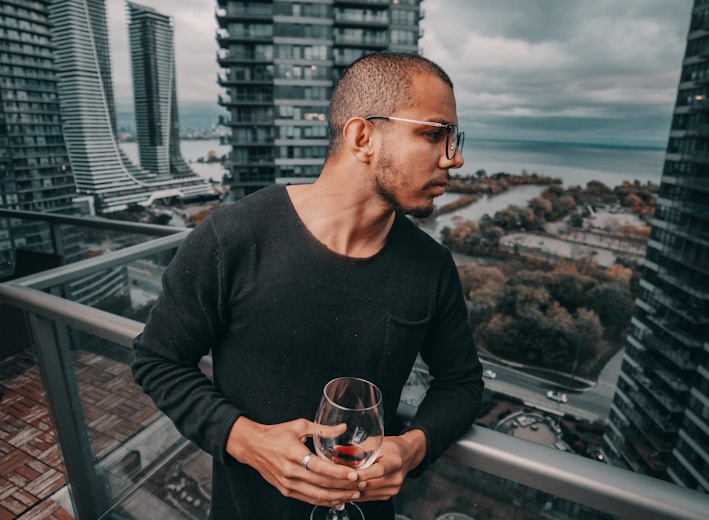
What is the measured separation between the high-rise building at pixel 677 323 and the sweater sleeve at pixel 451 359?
1795cm

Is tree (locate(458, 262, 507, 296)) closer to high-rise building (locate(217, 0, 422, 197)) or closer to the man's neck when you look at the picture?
high-rise building (locate(217, 0, 422, 197))

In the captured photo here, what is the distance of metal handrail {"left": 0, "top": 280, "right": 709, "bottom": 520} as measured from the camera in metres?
0.57

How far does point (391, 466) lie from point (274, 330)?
1.12 feet

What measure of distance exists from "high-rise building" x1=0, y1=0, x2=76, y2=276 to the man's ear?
22.2 feet

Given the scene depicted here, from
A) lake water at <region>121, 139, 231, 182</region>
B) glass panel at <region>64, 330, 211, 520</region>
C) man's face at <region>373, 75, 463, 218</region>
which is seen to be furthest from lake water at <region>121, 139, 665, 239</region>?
man's face at <region>373, 75, 463, 218</region>

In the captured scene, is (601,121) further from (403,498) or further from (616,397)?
(403,498)

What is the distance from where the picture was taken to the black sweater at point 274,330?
2.68ft

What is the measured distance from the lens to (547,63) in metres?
33.4

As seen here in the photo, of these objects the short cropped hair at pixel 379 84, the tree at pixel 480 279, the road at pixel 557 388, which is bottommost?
the road at pixel 557 388

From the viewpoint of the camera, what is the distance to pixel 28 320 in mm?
1213

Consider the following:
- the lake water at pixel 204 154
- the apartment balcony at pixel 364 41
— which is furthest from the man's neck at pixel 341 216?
the apartment balcony at pixel 364 41

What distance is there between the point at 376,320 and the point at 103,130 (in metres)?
12.0

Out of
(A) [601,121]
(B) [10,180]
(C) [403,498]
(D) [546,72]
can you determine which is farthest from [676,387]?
(D) [546,72]

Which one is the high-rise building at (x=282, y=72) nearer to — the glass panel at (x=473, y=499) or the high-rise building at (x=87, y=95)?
the high-rise building at (x=87, y=95)
